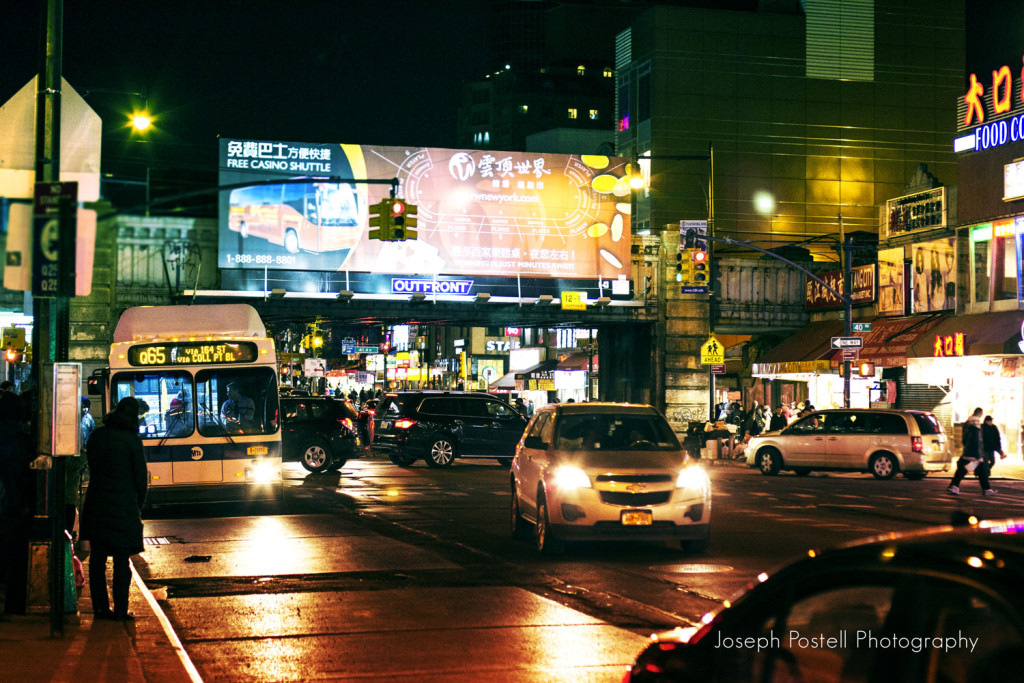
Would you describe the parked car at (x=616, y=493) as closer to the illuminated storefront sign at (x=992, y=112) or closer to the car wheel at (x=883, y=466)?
the car wheel at (x=883, y=466)

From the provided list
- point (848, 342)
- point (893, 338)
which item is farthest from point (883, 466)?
point (893, 338)

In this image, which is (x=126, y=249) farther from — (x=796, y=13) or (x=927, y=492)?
(x=796, y=13)

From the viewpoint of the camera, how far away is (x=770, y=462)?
96.2 feet

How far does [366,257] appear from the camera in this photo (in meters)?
43.2

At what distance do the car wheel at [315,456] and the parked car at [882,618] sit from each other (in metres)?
23.0

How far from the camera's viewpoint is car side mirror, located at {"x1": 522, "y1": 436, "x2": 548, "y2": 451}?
533 inches

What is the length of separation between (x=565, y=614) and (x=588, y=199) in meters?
36.4

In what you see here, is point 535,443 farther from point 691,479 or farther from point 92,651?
point 92,651

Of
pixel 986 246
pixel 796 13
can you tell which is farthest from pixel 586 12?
pixel 986 246

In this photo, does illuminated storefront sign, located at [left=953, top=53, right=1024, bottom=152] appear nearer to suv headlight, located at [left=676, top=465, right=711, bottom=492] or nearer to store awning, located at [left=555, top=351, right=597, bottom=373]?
suv headlight, located at [left=676, top=465, right=711, bottom=492]

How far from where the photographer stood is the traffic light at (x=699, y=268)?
34719mm

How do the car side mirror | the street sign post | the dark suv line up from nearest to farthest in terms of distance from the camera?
the street sign post
the car side mirror
the dark suv

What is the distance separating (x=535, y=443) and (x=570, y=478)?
1213mm

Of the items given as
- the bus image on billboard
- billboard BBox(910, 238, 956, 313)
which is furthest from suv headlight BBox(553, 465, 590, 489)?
the bus image on billboard
